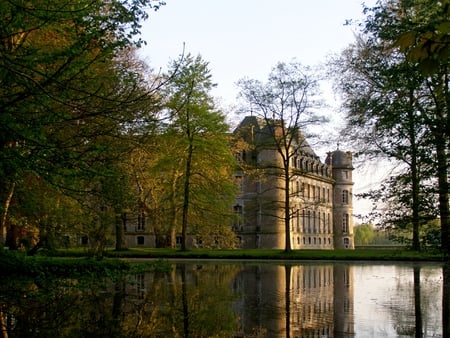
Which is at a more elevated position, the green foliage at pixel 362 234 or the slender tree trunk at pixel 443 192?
the slender tree trunk at pixel 443 192

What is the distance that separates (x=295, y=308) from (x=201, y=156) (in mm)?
28828

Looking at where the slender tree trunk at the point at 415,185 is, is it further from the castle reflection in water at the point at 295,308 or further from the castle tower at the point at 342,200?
the castle tower at the point at 342,200

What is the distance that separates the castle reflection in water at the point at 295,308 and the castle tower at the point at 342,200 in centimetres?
6831

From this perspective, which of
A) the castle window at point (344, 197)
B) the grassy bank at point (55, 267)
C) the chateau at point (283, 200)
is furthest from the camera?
the castle window at point (344, 197)

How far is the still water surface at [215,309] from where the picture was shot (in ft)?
26.2

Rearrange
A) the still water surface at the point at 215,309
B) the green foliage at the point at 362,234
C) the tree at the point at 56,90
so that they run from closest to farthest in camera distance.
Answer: the still water surface at the point at 215,309 → the tree at the point at 56,90 → the green foliage at the point at 362,234

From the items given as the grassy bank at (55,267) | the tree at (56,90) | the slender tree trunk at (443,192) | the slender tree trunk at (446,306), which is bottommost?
the slender tree trunk at (446,306)

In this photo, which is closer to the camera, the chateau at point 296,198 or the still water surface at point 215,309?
the still water surface at point 215,309

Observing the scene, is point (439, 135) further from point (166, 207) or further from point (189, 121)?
point (166, 207)

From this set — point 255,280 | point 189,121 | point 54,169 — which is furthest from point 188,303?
point 189,121

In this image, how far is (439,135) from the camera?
11391 millimetres

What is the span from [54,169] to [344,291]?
8158 millimetres

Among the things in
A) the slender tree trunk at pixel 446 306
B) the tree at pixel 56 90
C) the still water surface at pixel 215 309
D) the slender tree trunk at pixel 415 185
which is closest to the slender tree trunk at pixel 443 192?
the slender tree trunk at pixel 415 185

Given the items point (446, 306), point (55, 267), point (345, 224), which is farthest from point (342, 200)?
point (446, 306)
